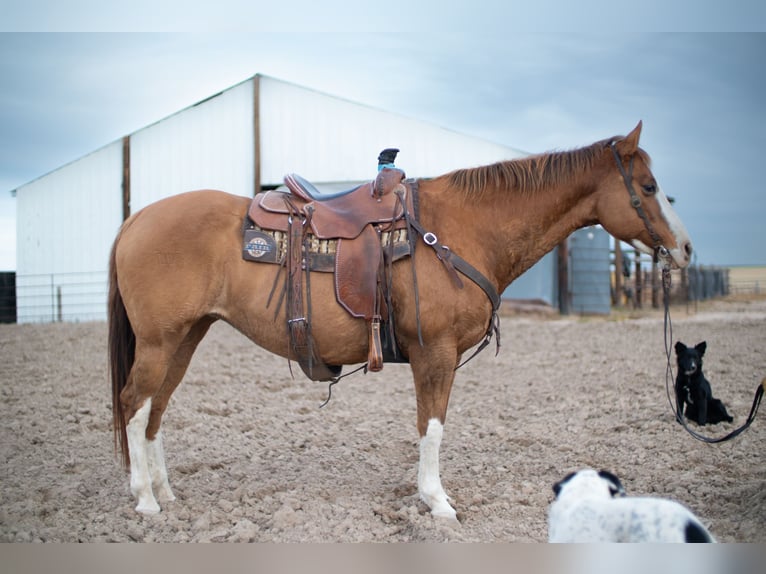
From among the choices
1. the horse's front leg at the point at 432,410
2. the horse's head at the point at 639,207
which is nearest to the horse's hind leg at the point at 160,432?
the horse's front leg at the point at 432,410

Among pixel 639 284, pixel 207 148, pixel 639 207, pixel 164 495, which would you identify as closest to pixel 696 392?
pixel 639 207

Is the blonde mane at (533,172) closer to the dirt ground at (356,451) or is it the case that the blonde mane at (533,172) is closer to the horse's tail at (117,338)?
Answer: the dirt ground at (356,451)

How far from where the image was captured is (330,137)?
11.7m

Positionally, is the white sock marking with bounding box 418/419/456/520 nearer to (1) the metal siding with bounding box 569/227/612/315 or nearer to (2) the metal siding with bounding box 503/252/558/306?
(2) the metal siding with bounding box 503/252/558/306

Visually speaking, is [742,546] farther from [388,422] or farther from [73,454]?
[73,454]

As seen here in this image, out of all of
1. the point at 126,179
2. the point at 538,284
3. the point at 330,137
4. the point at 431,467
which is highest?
the point at 330,137

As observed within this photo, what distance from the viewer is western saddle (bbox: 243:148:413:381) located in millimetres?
3293

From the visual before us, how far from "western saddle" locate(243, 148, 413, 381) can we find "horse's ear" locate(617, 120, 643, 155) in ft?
3.79

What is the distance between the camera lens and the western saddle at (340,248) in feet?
10.8

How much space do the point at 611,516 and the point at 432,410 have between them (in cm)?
127

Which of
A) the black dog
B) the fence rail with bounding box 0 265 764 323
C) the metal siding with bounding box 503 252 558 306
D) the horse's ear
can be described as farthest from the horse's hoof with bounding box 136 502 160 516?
the metal siding with bounding box 503 252 558 306

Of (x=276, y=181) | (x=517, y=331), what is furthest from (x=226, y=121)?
(x=517, y=331)

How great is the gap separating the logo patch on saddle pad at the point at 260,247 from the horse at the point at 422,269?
1.8 inches

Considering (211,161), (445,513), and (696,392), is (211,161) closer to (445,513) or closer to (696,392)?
(696,392)
